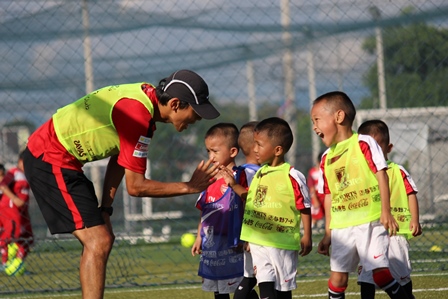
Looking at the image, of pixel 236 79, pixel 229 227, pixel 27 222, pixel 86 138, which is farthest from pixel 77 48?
pixel 86 138

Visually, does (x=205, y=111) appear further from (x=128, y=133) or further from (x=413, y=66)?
(x=413, y=66)

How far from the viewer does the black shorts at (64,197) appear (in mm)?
5438

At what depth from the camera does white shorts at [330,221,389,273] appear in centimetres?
580

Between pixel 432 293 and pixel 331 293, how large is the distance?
1.96 metres

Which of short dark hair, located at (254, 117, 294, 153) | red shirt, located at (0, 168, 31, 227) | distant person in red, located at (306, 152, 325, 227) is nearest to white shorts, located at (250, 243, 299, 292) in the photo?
short dark hair, located at (254, 117, 294, 153)

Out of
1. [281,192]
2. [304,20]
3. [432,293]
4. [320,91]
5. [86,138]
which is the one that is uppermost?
[304,20]

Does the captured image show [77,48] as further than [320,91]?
No

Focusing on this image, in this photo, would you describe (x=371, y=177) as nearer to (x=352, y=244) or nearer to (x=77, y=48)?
(x=352, y=244)

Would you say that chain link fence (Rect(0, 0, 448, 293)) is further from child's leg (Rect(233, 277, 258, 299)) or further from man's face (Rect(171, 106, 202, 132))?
man's face (Rect(171, 106, 202, 132))

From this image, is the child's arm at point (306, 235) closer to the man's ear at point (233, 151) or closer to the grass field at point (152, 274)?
the man's ear at point (233, 151)

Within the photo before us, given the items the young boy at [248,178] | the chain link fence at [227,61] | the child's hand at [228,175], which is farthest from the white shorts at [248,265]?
Result: the chain link fence at [227,61]

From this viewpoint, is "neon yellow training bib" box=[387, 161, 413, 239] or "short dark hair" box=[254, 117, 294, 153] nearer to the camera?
"short dark hair" box=[254, 117, 294, 153]

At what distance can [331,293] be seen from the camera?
5.98m

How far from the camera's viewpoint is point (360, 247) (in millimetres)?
5844
